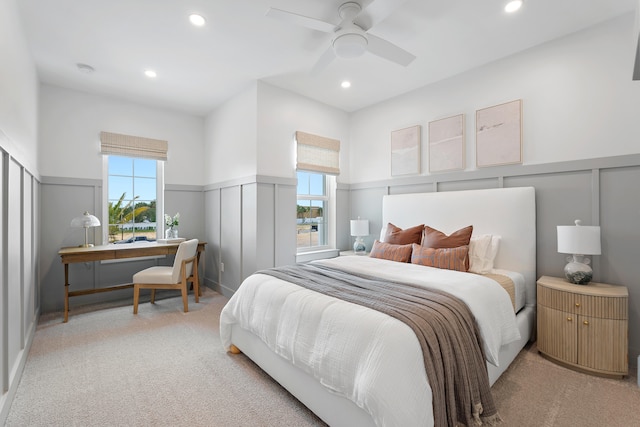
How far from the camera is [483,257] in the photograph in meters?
2.83

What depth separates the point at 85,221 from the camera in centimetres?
348

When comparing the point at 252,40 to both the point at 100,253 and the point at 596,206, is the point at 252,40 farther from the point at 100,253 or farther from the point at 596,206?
the point at 596,206

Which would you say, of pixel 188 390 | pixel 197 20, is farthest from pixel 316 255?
pixel 197 20

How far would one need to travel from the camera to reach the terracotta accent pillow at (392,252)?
308 centimetres

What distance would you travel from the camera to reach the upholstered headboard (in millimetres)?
2777

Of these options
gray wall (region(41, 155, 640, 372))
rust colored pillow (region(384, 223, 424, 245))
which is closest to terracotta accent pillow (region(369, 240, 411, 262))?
rust colored pillow (region(384, 223, 424, 245))

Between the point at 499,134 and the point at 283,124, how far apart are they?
8.48 ft

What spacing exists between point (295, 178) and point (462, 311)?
9.30ft

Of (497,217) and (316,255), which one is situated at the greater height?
(497,217)

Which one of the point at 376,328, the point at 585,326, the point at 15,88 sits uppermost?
the point at 15,88

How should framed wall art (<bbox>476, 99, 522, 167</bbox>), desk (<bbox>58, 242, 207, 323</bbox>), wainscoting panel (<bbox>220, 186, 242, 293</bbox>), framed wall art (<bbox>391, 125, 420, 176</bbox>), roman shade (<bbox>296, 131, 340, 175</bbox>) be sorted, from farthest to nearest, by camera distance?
roman shade (<bbox>296, 131, 340, 175</bbox>) → wainscoting panel (<bbox>220, 186, 242, 293</bbox>) → framed wall art (<bbox>391, 125, 420, 176</bbox>) → desk (<bbox>58, 242, 207, 323</bbox>) → framed wall art (<bbox>476, 99, 522, 167</bbox>)

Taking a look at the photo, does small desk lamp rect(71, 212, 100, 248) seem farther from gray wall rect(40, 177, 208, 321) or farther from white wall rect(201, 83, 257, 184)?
white wall rect(201, 83, 257, 184)

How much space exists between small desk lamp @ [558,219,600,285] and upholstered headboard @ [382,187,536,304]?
1.19 ft

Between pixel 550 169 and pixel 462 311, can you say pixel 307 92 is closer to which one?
pixel 550 169
